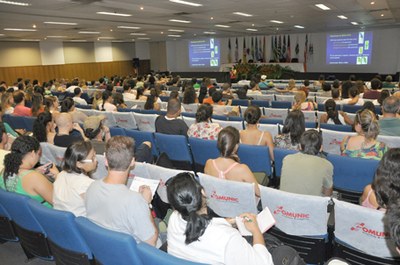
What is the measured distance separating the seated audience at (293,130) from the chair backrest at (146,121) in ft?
8.97

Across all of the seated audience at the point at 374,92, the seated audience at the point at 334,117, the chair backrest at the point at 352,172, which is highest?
the seated audience at the point at 374,92

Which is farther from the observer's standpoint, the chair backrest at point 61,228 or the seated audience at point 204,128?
the seated audience at point 204,128

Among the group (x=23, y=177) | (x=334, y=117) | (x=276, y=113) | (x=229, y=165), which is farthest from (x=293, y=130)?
(x=276, y=113)

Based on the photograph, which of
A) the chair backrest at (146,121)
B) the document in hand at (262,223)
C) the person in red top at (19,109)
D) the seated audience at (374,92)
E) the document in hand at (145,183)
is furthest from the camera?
the seated audience at (374,92)

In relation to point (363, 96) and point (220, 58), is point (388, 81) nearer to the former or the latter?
point (363, 96)

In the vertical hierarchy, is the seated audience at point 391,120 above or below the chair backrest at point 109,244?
above

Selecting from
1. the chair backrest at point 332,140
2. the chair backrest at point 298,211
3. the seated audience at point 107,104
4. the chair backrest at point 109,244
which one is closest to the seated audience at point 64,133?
the chair backrest at point 109,244

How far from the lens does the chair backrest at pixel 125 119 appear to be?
6310mm

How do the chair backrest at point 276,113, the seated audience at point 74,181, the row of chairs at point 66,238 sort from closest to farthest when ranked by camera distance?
the row of chairs at point 66,238 < the seated audience at point 74,181 < the chair backrest at point 276,113

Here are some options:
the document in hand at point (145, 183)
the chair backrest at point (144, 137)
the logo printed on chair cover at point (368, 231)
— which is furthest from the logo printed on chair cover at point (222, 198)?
the chair backrest at point (144, 137)

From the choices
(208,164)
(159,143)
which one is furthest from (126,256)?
(159,143)

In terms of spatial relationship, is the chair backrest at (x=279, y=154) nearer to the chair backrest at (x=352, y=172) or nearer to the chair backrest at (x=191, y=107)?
the chair backrest at (x=352, y=172)

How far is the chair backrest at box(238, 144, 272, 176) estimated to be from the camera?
150 inches

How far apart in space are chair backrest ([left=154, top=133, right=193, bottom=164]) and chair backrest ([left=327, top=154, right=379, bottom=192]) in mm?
1895
